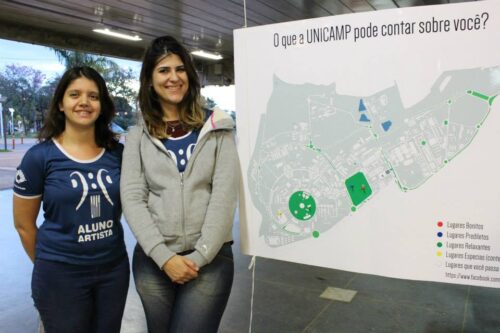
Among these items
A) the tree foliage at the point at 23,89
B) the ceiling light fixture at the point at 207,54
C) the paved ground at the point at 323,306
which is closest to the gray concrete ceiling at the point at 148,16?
the tree foliage at the point at 23,89

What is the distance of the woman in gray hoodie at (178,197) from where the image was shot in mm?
1440

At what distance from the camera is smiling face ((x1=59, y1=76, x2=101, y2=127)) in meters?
1.57

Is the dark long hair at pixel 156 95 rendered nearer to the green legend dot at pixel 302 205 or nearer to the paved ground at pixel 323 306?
the green legend dot at pixel 302 205

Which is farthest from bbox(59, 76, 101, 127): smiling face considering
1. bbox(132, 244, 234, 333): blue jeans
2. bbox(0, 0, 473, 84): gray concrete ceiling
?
bbox(0, 0, 473, 84): gray concrete ceiling

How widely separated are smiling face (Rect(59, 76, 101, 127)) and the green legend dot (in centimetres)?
85

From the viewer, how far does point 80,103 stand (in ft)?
5.14

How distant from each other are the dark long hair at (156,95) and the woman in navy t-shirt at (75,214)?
0.77 ft

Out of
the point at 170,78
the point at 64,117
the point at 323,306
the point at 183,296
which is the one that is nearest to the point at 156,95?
the point at 170,78

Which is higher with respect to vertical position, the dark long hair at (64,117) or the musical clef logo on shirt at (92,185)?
the dark long hair at (64,117)

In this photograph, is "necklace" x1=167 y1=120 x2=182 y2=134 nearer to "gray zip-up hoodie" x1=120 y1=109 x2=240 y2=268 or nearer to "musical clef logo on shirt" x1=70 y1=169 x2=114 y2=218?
"gray zip-up hoodie" x1=120 y1=109 x2=240 y2=268

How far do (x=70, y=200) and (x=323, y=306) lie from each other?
2.32m

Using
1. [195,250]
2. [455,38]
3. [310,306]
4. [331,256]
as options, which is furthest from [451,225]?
[310,306]

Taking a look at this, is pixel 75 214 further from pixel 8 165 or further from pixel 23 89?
pixel 8 165

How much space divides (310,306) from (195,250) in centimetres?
206
